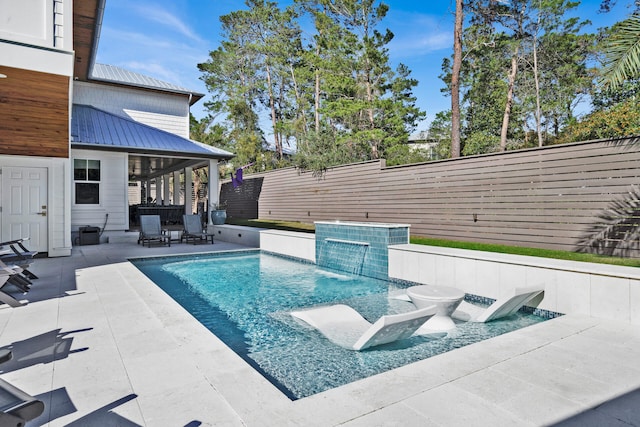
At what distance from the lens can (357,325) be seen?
4.27 m

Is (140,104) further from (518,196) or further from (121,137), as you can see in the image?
(518,196)

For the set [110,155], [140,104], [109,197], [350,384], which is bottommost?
[350,384]

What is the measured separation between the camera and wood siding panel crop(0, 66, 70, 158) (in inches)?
177

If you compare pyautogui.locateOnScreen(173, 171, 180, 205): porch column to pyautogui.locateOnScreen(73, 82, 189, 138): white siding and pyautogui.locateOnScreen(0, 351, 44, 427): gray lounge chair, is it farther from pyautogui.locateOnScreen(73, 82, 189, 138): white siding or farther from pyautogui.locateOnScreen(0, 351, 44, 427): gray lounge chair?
pyautogui.locateOnScreen(0, 351, 44, 427): gray lounge chair

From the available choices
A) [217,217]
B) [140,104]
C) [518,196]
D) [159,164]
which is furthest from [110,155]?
[518,196]

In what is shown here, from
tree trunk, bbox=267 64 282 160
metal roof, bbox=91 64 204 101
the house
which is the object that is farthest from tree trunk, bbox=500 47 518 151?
metal roof, bbox=91 64 204 101

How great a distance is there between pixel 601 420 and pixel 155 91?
1717cm

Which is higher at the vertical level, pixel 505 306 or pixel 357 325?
pixel 505 306

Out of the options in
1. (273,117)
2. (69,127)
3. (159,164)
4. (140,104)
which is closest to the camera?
(69,127)

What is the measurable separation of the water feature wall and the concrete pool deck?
11.2 feet

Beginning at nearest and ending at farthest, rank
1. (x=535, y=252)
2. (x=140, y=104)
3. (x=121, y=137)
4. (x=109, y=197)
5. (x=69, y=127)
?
(x=69, y=127) → (x=535, y=252) → (x=109, y=197) → (x=121, y=137) → (x=140, y=104)

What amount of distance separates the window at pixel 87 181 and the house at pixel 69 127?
0.09 ft

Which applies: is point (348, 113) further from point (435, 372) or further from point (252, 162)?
point (435, 372)

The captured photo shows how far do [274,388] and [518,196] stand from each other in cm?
670
